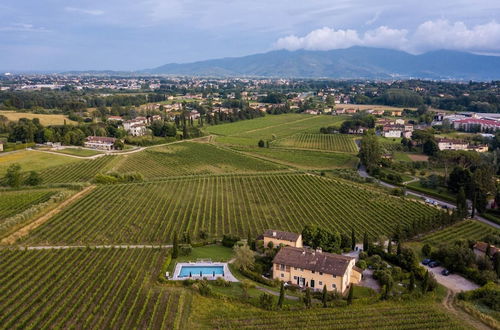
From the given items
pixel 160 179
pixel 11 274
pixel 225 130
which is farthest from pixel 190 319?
pixel 225 130

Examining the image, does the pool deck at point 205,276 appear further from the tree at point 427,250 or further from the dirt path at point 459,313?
the tree at point 427,250

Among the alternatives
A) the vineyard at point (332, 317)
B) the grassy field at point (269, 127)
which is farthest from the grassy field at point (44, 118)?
the vineyard at point (332, 317)

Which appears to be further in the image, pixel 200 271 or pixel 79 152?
pixel 79 152

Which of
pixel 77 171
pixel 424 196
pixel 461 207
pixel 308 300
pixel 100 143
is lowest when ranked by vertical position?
pixel 424 196

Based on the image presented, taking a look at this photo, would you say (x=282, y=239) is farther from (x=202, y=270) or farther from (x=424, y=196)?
(x=424, y=196)

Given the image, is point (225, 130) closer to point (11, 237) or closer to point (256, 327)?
point (11, 237)

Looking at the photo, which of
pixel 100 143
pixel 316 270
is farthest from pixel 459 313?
pixel 100 143
